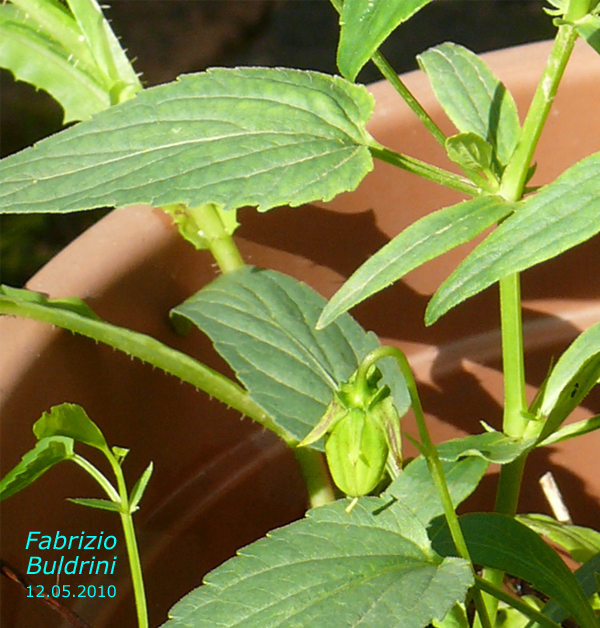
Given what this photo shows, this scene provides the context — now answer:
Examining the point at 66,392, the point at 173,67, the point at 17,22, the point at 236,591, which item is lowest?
the point at 236,591

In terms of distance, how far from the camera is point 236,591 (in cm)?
36

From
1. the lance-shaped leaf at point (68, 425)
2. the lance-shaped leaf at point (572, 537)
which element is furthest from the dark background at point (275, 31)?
the lance-shaped leaf at point (68, 425)

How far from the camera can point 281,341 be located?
552 mm

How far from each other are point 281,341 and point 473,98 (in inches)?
7.3

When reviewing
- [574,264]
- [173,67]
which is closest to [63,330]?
[574,264]

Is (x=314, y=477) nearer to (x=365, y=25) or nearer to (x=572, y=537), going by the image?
(x=572, y=537)

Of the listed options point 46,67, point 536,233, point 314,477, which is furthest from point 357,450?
point 46,67

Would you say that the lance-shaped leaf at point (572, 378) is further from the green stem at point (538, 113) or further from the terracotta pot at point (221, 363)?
the terracotta pot at point (221, 363)

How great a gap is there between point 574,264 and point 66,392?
0.37 meters

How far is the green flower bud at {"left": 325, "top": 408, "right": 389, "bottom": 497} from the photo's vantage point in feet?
1.16

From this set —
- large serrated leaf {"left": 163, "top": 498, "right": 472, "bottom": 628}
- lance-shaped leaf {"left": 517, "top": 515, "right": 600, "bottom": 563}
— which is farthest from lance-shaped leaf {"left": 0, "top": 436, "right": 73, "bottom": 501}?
lance-shaped leaf {"left": 517, "top": 515, "right": 600, "bottom": 563}

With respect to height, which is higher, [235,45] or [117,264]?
[235,45]

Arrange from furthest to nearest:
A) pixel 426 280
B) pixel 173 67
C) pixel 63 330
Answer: pixel 173 67 → pixel 426 280 → pixel 63 330

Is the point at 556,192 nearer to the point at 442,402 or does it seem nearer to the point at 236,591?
the point at 236,591
